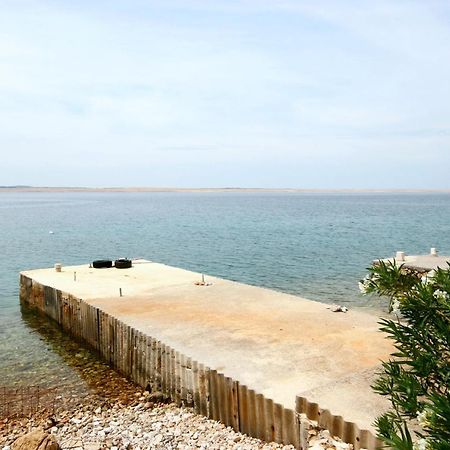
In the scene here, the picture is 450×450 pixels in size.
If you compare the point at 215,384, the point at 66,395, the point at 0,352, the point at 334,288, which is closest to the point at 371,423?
the point at 215,384

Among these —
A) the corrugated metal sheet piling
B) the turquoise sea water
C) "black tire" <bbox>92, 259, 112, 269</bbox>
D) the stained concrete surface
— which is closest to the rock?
the corrugated metal sheet piling

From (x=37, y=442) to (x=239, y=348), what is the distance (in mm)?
5499

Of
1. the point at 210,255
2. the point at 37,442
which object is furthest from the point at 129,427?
the point at 210,255

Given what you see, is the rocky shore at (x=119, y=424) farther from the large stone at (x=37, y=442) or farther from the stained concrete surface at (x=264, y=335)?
the stained concrete surface at (x=264, y=335)

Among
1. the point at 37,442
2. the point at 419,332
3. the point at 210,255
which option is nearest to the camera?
the point at 419,332

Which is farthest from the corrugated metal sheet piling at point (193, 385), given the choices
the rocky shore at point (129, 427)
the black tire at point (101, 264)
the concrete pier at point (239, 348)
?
the black tire at point (101, 264)

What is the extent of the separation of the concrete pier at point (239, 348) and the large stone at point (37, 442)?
3.65 m

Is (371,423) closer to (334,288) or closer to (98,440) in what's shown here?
(98,440)

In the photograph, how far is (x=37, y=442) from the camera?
1002cm

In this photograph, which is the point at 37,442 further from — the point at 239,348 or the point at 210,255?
the point at 210,255

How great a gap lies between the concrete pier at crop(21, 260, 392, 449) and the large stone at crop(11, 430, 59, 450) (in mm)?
3646

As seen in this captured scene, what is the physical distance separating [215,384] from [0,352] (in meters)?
11.4

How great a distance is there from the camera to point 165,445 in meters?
10.5

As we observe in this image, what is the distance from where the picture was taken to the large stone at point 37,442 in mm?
9891
